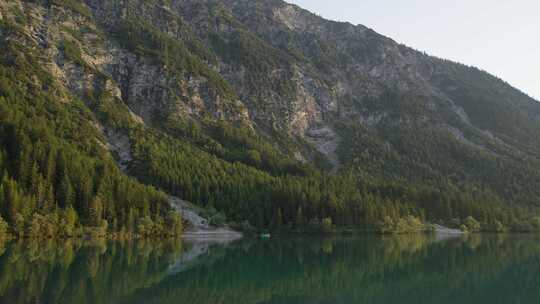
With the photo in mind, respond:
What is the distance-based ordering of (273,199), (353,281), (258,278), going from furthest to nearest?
(273,199) < (258,278) < (353,281)

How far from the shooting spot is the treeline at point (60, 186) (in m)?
105

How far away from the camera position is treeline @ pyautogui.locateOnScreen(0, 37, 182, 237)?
10488 cm

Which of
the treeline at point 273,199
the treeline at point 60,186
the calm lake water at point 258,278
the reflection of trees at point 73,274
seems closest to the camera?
the reflection of trees at point 73,274

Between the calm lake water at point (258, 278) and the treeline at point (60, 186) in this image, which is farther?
the treeline at point (60, 186)

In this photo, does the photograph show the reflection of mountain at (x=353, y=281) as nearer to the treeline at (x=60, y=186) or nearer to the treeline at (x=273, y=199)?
the treeline at (x=60, y=186)

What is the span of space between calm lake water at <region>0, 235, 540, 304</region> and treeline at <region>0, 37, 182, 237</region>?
78.6ft

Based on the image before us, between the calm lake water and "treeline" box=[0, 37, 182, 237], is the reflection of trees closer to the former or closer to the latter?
the calm lake water

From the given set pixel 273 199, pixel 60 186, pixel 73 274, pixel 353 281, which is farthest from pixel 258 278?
pixel 273 199

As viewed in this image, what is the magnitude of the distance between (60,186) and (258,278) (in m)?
82.1

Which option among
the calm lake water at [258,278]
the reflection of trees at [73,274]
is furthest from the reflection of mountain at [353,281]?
the reflection of trees at [73,274]

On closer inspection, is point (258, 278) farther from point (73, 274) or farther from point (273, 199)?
point (273, 199)

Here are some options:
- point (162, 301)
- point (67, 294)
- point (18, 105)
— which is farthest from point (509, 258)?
point (18, 105)

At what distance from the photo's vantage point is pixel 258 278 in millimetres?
58000

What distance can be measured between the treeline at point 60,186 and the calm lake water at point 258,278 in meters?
24.0
